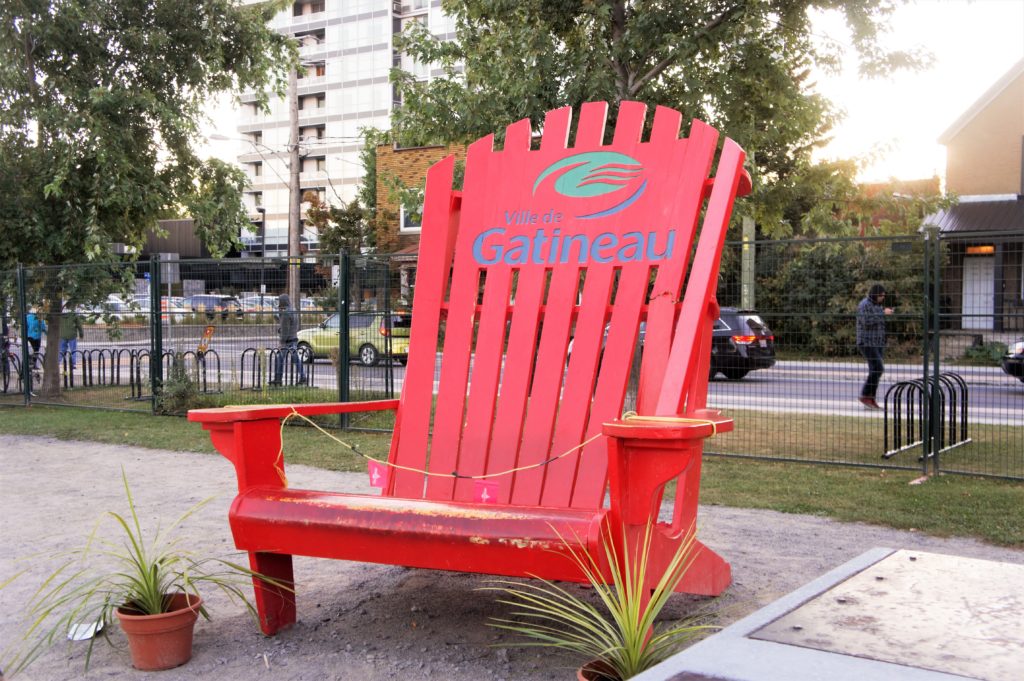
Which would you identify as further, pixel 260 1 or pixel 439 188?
pixel 260 1

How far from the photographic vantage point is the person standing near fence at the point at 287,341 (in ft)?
38.7

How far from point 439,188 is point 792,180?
21.7 feet

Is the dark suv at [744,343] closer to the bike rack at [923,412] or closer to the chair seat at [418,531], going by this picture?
the bike rack at [923,412]

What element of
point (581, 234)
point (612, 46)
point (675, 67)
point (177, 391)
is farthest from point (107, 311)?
point (581, 234)

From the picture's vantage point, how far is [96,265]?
42.2 ft

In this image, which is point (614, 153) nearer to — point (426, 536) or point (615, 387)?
point (615, 387)

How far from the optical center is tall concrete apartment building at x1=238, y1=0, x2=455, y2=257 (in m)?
56.7

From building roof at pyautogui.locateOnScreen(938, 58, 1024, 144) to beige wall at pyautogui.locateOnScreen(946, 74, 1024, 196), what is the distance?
0.10 metres

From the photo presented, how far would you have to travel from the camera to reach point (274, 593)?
3852 mm

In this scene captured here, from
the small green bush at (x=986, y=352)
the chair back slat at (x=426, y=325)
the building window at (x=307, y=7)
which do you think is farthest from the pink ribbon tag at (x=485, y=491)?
the building window at (x=307, y=7)

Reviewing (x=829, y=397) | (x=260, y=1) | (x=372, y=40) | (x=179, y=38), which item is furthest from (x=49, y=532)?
(x=372, y=40)

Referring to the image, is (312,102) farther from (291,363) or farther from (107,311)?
(291,363)

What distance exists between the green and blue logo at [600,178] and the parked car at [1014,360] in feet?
18.9

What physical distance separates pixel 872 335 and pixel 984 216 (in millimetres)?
18921
